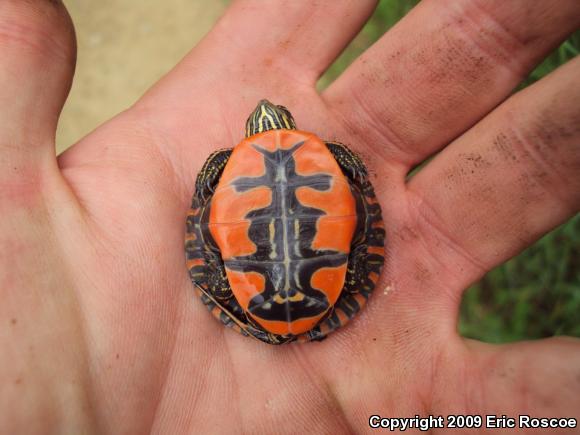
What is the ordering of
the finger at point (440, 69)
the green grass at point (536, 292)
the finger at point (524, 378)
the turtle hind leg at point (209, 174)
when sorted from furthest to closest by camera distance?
the green grass at point (536, 292) < the turtle hind leg at point (209, 174) < the finger at point (440, 69) < the finger at point (524, 378)

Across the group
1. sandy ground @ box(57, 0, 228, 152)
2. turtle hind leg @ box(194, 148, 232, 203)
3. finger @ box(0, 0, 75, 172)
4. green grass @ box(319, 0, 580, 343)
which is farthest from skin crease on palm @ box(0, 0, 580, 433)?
sandy ground @ box(57, 0, 228, 152)

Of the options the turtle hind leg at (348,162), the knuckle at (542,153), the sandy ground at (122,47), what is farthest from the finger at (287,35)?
the sandy ground at (122,47)

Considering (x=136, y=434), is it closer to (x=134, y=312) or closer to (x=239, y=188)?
(x=134, y=312)

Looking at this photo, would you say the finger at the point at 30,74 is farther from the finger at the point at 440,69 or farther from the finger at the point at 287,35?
the finger at the point at 440,69

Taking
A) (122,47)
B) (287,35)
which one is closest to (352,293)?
(287,35)

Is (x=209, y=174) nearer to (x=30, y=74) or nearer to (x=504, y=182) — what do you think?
(x=30, y=74)

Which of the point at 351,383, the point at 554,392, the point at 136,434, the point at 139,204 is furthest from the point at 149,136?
the point at 554,392
